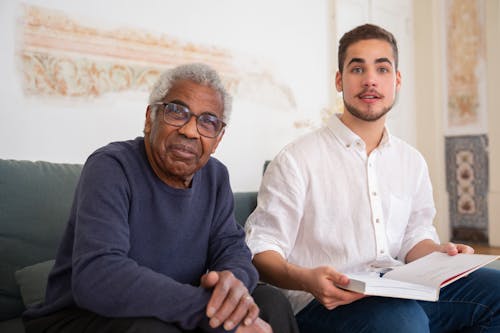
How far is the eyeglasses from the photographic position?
117 centimetres

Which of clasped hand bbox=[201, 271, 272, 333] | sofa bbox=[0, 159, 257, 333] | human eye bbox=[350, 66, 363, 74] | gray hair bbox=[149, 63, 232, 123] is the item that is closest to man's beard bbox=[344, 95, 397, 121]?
human eye bbox=[350, 66, 363, 74]

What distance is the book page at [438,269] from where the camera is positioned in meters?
1.22

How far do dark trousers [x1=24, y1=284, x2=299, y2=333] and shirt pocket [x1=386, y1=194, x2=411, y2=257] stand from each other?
61 cm

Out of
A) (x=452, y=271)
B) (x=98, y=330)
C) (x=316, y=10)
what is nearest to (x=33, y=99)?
(x=98, y=330)

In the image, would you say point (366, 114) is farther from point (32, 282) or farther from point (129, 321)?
point (32, 282)

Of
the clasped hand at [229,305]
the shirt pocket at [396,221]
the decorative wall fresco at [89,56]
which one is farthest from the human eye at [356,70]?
the decorative wall fresco at [89,56]

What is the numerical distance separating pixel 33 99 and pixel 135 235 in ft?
4.26

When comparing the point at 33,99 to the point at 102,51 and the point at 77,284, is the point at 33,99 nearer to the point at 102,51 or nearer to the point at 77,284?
the point at 102,51

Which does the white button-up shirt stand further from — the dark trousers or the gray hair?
the gray hair

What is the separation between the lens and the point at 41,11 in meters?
2.11

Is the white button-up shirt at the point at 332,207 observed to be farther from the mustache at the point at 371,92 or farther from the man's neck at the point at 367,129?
the mustache at the point at 371,92

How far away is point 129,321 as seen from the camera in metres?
0.92

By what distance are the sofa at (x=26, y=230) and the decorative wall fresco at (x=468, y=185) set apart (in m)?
3.94

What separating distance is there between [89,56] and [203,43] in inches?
30.0
